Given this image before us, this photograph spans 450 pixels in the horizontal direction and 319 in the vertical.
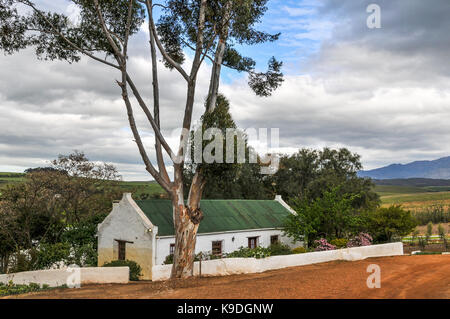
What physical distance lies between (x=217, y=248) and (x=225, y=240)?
0.79 m

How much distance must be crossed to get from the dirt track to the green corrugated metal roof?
7.96 meters

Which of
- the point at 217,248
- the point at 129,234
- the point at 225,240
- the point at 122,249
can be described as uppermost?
the point at 129,234

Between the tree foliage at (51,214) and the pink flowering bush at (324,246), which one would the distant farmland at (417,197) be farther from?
the tree foliage at (51,214)

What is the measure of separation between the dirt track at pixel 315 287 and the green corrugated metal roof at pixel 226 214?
796 centimetres

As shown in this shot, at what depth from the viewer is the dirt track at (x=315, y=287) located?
11.7 metres

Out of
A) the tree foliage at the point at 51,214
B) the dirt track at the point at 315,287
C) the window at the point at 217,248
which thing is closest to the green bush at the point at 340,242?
the dirt track at the point at 315,287

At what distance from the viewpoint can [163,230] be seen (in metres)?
22.6

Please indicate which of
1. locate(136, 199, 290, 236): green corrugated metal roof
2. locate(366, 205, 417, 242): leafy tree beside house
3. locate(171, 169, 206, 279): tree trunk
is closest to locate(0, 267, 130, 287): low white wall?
locate(171, 169, 206, 279): tree trunk

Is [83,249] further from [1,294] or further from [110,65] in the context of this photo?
[110,65]

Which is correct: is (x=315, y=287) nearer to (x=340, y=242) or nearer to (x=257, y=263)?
(x=257, y=263)

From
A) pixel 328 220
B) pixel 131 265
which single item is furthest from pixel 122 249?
pixel 328 220

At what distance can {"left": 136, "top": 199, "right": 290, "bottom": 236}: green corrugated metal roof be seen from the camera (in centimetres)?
2369

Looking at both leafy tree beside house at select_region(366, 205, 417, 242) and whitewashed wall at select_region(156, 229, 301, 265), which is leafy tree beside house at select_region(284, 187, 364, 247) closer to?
leafy tree beside house at select_region(366, 205, 417, 242)
